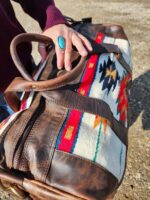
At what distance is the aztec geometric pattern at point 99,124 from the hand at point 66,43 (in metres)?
0.05

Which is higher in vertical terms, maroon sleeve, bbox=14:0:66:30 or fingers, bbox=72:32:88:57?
maroon sleeve, bbox=14:0:66:30

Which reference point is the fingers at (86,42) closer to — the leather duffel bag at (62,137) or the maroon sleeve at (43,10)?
the leather duffel bag at (62,137)

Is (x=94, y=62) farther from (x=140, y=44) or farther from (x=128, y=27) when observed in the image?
(x=128, y=27)

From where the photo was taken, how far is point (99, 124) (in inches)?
35.1

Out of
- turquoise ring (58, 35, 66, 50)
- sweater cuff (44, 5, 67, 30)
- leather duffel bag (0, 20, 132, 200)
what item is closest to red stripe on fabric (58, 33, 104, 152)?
leather duffel bag (0, 20, 132, 200)

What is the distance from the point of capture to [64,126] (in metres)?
0.85

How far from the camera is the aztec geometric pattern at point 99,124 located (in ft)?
2.72

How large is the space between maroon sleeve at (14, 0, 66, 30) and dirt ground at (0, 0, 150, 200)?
0.86 m

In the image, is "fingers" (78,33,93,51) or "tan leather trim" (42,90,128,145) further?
"fingers" (78,33,93,51)

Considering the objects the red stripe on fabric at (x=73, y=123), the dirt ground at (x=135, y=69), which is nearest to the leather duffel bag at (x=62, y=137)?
the red stripe on fabric at (x=73, y=123)

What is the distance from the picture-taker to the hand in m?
1.01

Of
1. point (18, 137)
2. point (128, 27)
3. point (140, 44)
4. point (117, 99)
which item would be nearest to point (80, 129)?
point (18, 137)

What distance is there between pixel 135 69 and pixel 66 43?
1.49m

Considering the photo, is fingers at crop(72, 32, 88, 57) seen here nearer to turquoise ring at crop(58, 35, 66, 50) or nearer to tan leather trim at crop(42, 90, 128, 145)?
turquoise ring at crop(58, 35, 66, 50)
